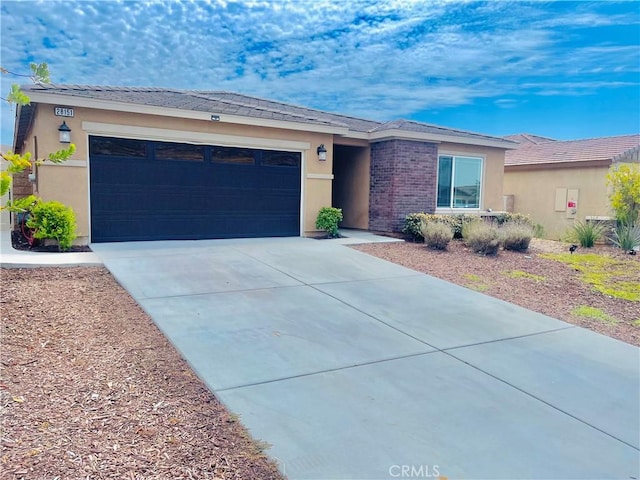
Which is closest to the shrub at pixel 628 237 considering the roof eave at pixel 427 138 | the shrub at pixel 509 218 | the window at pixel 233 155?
the shrub at pixel 509 218

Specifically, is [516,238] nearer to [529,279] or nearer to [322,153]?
[529,279]

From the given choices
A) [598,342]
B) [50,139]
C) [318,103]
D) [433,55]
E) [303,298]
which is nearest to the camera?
[598,342]

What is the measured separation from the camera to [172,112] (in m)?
10.5

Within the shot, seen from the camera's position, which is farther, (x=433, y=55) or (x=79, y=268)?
(x=433, y=55)

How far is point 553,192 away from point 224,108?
14.5 meters

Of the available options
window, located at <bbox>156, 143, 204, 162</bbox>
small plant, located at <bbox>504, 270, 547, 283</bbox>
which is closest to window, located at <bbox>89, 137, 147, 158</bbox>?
window, located at <bbox>156, 143, 204, 162</bbox>

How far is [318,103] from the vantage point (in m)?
27.4

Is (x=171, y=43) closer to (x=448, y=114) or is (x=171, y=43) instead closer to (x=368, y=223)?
(x=368, y=223)

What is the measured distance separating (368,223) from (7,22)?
10.1 m

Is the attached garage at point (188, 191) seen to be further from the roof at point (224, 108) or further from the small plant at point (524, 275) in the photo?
the small plant at point (524, 275)

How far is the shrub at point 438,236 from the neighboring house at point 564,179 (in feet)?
27.5

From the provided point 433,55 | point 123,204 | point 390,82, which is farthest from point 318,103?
point 123,204

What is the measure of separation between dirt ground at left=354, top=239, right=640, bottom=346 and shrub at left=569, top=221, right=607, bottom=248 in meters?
0.27

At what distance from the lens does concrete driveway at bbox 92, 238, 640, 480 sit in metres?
3.04
